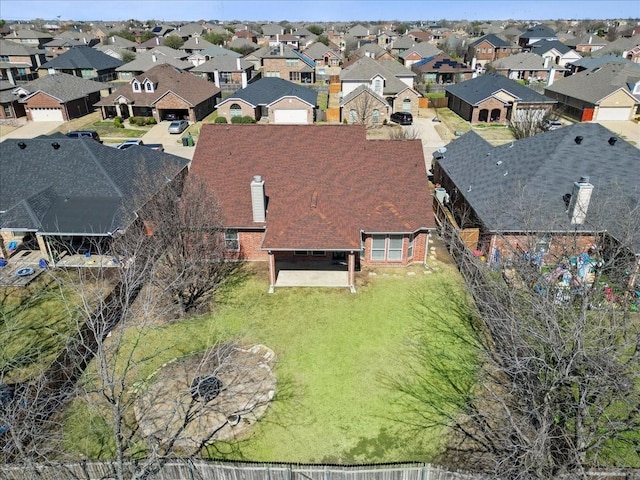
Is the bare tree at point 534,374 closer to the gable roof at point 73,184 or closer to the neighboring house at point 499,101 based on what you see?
the gable roof at point 73,184

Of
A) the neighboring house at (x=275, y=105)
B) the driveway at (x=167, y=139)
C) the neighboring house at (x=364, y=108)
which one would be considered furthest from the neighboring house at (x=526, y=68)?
the driveway at (x=167, y=139)

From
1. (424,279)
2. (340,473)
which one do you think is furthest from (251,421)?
(424,279)

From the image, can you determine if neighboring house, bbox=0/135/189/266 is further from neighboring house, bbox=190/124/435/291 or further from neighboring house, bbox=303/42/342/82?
neighboring house, bbox=303/42/342/82

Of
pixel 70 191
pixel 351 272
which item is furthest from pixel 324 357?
pixel 70 191

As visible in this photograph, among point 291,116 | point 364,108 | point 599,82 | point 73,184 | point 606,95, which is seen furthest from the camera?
point 599,82

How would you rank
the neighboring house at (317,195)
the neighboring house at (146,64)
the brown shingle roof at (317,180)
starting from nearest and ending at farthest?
the brown shingle roof at (317,180) → the neighboring house at (317,195) → the neighboring house at (146,64)

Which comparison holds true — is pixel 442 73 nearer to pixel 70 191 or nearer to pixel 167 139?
pixel 167 139
